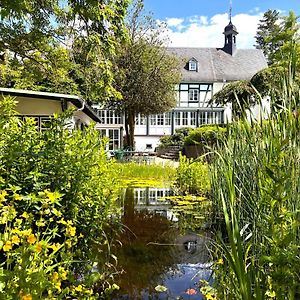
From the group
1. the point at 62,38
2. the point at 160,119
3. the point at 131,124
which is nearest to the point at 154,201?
the point at 62,38

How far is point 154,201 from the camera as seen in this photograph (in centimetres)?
763

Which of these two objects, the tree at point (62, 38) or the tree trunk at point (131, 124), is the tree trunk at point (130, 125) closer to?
the tree trunk at point (131, 124)

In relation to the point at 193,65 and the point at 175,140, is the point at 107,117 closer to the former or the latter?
the point at 175,140

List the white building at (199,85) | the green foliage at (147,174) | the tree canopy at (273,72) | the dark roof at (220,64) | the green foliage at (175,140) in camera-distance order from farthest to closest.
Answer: the dark roof at (220,64) → the white building at (199,85) → the green foliage at (175,140) → the green foliage at (147,174) → the tree canopy at (273,72)

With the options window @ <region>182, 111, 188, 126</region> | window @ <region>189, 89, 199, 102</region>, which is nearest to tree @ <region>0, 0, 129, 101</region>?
window @ <region>182, 111, 188, 126</region>

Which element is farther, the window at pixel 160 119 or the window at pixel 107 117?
the window at pixel 160 119

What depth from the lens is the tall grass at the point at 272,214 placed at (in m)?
1.60

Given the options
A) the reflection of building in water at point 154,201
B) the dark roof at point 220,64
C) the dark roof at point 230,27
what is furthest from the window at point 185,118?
the reflection of building in water at point 154,201

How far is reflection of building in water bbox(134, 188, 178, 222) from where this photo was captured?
6457mm

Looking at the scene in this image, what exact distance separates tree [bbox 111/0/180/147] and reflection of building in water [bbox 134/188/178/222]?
13539mm

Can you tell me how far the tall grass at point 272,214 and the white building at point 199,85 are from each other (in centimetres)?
2919

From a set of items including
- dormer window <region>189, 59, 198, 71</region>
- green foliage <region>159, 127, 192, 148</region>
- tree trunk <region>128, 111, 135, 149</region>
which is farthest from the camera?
dormer window <region>189, 59, 198, 71</region>

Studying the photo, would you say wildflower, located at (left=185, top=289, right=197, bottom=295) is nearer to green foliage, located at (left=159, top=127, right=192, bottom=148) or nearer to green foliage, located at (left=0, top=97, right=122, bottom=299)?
green foliage, located at (left=0, top=97, right=122, bottom=299)

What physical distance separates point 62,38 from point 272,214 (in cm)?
905
